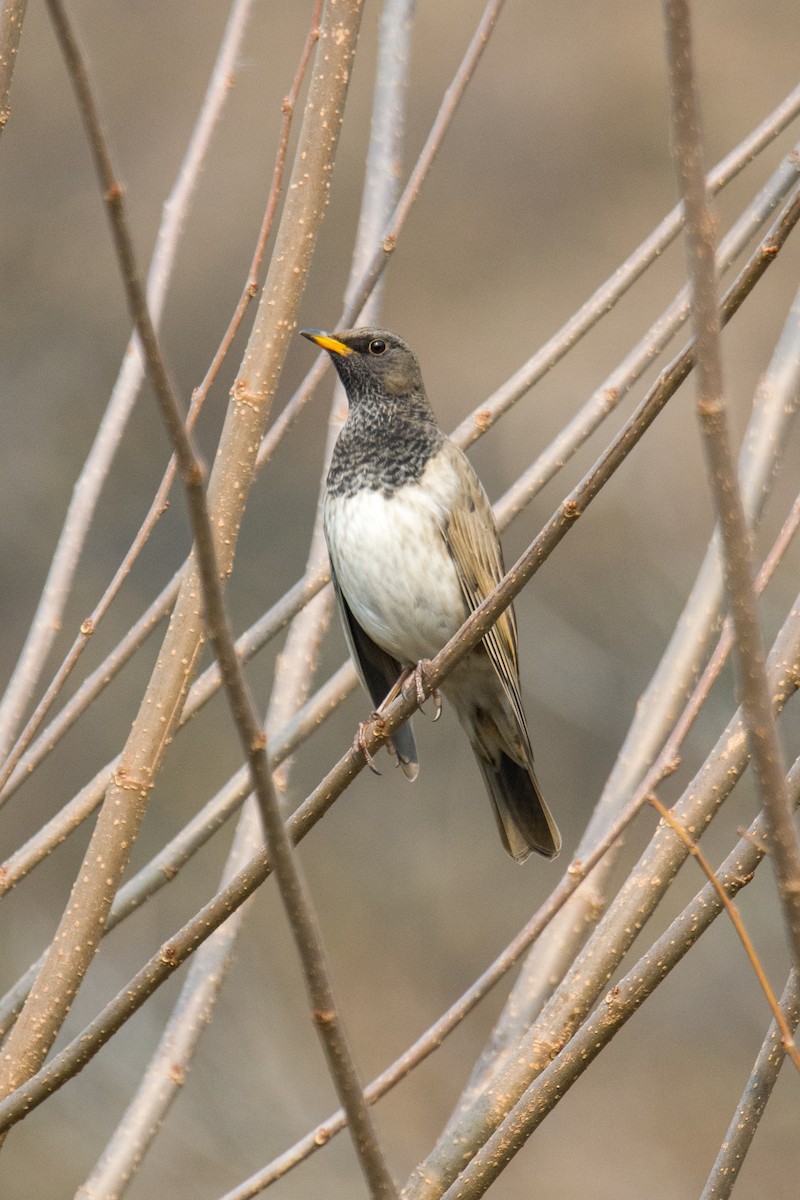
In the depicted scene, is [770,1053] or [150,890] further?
[150,890]

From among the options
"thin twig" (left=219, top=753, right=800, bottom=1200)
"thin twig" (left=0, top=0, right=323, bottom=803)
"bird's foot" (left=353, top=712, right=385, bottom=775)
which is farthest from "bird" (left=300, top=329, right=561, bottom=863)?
"thin twig" (left=219, top=753, right=800, bottom=1200)

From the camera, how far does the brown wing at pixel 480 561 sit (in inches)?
124

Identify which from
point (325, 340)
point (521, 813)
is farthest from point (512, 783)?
point (325, 340)

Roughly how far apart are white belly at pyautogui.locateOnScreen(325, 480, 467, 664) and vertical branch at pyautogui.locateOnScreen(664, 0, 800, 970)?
1904 millimetres

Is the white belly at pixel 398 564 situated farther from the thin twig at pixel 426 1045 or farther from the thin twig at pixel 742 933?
the thin twig at pixel 742 933

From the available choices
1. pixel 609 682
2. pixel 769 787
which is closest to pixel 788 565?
pixel 609 682

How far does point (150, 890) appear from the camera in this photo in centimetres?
229

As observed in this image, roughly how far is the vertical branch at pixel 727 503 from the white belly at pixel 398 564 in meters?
1.90

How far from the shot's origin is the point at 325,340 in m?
3.26

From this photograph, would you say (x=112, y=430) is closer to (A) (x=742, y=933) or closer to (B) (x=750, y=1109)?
(A) (x=742, y=933)

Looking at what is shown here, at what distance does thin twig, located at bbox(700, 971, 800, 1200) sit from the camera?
1540 mm

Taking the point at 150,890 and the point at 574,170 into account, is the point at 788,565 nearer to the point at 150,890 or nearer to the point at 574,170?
the point at 574,170

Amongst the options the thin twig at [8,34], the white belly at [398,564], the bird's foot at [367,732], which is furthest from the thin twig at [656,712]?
the thin twig at [8,34]

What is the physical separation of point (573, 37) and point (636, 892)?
10.1 m
